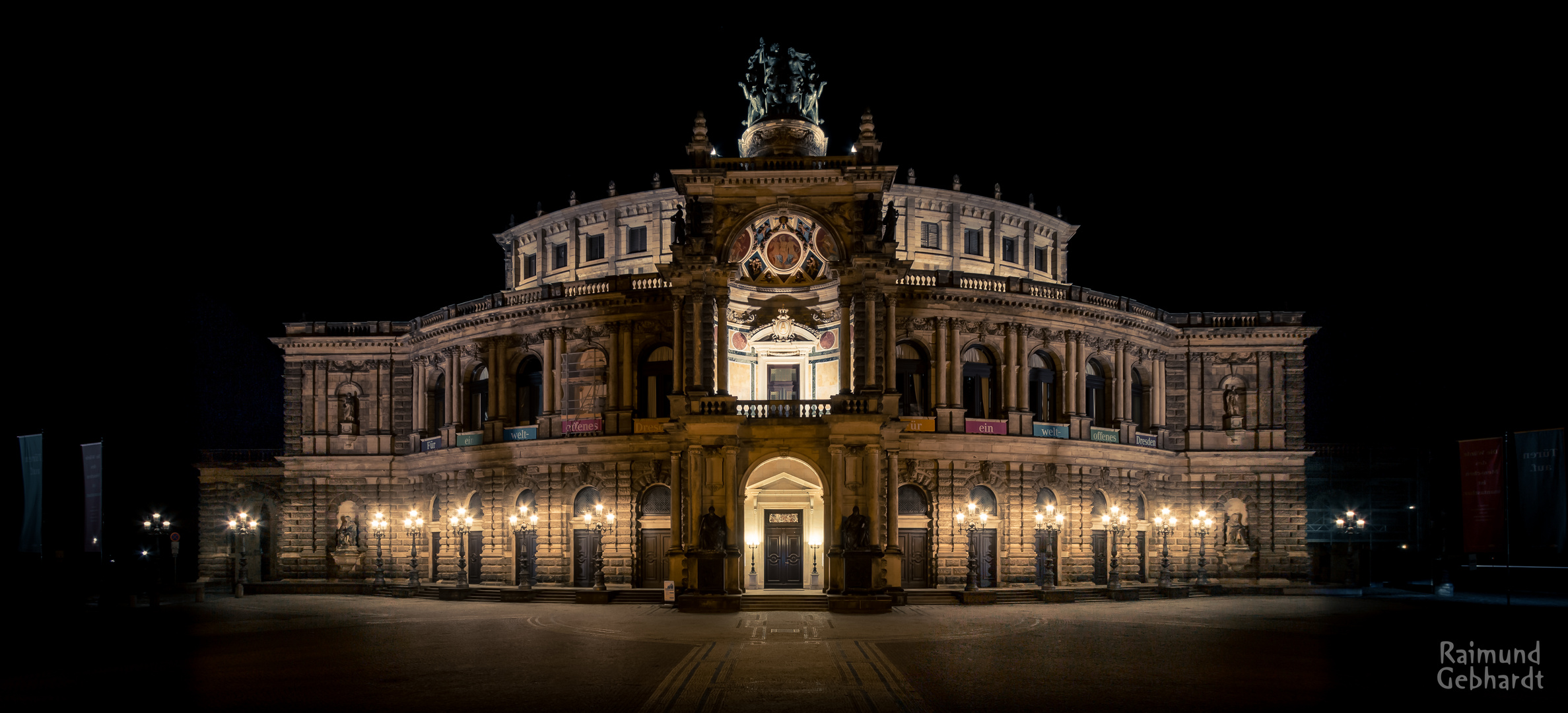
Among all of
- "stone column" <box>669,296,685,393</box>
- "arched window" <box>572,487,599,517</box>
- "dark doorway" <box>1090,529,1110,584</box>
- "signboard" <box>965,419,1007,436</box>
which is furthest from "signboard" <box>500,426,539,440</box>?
"dark doorway" <box>1090,529,1110,584</box>

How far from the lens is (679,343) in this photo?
48094 millimetres

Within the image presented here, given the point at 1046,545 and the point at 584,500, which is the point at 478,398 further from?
the point at 1046,545

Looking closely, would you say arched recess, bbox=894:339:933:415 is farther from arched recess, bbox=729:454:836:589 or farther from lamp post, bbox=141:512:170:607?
lamp post, bbox=141:512:170:607

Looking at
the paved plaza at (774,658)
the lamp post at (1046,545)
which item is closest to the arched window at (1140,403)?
the lamp post at (1046,545)

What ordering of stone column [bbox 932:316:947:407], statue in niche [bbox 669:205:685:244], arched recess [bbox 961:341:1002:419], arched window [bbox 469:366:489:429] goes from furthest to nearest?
arched window [bbox 469:366:489:429], arched recess [bbox 961:341:1002:419], stone column [bbox 932:316:947:407], statue in niche [bbox 669:205:685:244]

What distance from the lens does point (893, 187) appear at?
58969 mm

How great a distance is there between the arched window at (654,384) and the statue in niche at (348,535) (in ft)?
59.6

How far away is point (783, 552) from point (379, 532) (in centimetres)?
1994

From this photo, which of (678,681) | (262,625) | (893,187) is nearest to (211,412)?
(262,625)

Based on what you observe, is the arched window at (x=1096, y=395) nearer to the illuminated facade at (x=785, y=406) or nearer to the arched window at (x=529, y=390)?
the illuminated facade at (x=785, y=406)

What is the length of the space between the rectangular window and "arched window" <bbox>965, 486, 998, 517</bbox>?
45.4 ft

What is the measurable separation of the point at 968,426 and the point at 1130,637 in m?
19.9

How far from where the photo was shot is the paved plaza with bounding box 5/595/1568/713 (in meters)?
22.2

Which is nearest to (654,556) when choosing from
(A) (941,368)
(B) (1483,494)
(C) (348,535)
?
(A) (941,368)
